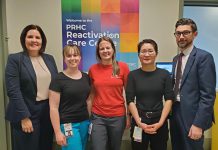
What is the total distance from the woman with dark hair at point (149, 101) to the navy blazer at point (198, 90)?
0.16m

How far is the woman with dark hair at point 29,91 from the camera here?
195 cm

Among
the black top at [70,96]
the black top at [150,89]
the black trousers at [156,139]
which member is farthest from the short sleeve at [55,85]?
the black trousers at [156,139]

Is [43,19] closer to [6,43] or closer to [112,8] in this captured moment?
[6,43]

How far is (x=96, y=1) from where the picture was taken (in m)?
2.60

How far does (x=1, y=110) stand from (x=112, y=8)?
169 cm

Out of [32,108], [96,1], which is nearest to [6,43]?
[32,108]

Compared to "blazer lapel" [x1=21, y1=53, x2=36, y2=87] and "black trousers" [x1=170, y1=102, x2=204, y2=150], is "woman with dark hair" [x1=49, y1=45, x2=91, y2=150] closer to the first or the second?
"blazer lapel" [x1=21, y1=53, x2=36, y2=87]

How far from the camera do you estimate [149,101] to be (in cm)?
201

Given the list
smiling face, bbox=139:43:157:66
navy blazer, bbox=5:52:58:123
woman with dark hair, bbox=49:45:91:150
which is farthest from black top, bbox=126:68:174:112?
navy blazer, bbox=5:52:58:123

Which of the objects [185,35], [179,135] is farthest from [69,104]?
[185,35]

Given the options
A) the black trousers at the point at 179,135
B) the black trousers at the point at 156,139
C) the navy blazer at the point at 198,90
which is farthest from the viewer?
the black trousers at the point at 156,139

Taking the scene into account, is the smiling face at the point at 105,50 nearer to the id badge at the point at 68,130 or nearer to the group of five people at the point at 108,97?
the group of five people at the point at 108,97

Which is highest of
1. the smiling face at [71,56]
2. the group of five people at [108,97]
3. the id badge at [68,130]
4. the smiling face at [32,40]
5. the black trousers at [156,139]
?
the smiling face at [32,40]

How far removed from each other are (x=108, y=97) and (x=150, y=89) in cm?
39
